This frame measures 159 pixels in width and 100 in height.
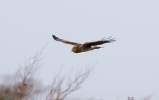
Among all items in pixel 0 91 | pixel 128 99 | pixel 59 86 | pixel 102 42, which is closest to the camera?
pixel 102 42

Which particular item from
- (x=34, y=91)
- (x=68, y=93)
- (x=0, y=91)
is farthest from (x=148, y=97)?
(x=0, y=91)

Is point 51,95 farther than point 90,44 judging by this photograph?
Yes

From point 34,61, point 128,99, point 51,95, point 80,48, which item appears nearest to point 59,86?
point 51,95

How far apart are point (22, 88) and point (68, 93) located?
0.68 m

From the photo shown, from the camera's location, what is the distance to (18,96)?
6.80 meters

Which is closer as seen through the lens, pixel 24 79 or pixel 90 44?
pixel 90 44

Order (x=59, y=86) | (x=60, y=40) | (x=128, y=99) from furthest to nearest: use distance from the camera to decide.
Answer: (x=128, y=99) → (x=59, y=86) → (x=60, y=40)

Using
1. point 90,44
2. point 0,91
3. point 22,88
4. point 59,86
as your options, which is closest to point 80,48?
point 90,44

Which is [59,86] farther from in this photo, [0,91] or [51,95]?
[0,91]

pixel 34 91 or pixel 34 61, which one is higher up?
pixel 34 61

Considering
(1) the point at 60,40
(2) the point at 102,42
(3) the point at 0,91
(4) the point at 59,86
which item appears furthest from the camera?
(3) the point at 0,91

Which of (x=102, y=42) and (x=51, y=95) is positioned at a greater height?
(x=102, y=42)

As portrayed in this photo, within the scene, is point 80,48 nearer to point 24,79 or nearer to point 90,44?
point 90,44

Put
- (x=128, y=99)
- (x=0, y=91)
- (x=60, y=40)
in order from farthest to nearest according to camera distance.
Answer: (x=0, y=91), (x=128, y=99), (x=60, y=40)
